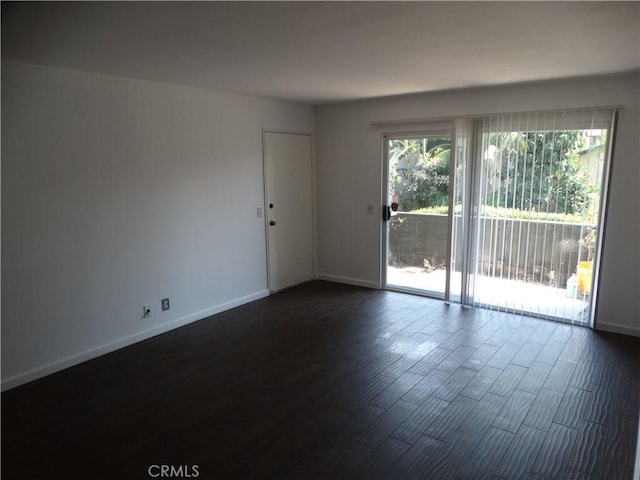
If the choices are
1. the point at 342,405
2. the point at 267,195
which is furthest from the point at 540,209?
the point at 267,195

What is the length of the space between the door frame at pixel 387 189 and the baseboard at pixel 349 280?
13 centimetres

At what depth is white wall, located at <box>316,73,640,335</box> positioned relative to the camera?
13.0 ft

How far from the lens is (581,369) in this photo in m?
3.48

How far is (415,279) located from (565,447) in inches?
126

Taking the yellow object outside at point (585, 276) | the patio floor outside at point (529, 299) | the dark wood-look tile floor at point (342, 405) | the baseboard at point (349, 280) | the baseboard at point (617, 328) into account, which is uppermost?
the yellow object outside at point (585, 276)

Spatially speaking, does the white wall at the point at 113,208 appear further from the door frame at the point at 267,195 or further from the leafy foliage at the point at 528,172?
the leafy foliage at the point at 528,172

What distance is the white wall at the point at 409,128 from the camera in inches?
157

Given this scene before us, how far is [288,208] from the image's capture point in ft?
18.7

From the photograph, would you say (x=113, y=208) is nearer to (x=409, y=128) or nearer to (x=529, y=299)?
(x=409, y=128)

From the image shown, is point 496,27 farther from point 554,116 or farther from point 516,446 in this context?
point 516,446

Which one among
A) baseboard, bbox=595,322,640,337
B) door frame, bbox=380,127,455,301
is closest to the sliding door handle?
door frame, bbox=380,127,455,301

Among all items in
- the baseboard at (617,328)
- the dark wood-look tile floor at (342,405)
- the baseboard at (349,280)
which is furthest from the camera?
the baseboard at (349,280)

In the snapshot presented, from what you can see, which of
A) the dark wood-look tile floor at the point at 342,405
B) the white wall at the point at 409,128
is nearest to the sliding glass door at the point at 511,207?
the white wall at the point at 409,128

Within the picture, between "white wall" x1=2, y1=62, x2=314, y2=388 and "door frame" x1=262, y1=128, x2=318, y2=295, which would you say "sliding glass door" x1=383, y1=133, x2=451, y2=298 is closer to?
"door frame" x1=262, y1=128, x2=318, y2=295
